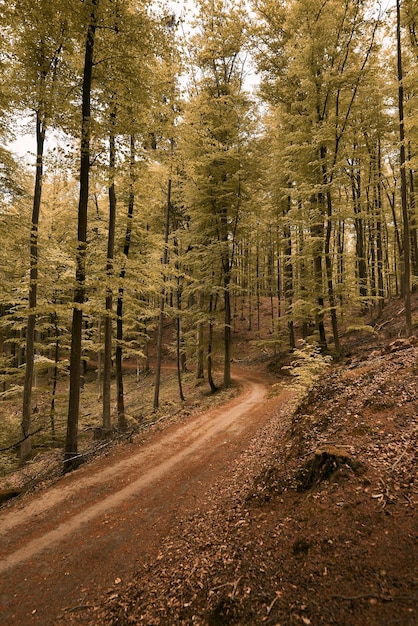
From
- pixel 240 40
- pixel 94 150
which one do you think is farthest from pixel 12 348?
pixel 240 40

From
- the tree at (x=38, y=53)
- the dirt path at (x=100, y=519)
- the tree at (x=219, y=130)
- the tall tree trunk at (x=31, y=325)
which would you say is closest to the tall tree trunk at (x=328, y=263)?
the tree at (x=219, y=130)

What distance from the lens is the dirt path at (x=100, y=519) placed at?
4684 millimetres

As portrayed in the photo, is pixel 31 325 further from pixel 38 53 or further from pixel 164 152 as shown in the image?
pixel 38 53

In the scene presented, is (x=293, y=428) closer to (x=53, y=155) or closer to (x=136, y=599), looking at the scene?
(x=136, y=599)

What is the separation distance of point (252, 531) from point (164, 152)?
38.7ft

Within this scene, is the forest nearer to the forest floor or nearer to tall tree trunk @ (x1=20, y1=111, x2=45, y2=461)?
tall tree trunk @ (x1=20, y1=111, x2=45, y2=461)

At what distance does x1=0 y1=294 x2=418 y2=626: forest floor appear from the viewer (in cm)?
315

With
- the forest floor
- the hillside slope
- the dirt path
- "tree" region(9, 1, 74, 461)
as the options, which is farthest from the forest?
the hillside slope

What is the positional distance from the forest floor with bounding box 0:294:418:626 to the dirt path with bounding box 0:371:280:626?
31mm

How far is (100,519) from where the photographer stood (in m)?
6.48

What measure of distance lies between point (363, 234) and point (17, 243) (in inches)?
959

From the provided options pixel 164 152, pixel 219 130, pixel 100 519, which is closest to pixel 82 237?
pixel 164 152

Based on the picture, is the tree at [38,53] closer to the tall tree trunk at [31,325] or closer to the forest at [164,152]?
the forest at [164,152]

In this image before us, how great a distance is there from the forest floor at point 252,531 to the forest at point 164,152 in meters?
3.70
